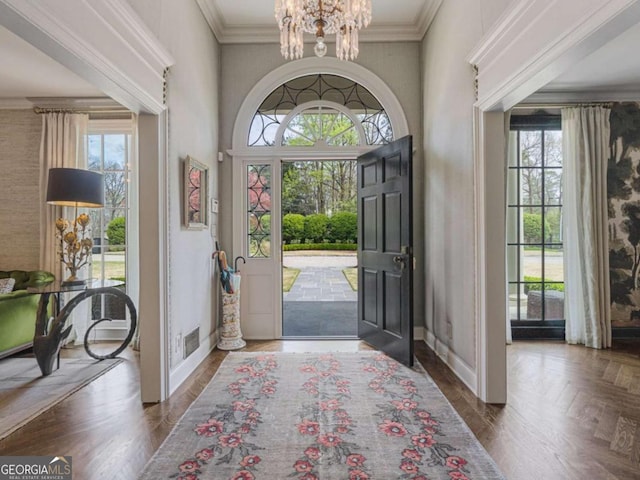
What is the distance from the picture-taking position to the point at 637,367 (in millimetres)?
3355

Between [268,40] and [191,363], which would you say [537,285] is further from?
[268,40]

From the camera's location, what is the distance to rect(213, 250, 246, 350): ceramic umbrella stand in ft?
12.6

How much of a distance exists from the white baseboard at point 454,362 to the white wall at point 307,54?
0.40 meters

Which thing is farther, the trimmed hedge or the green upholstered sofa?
the trimmed hedge

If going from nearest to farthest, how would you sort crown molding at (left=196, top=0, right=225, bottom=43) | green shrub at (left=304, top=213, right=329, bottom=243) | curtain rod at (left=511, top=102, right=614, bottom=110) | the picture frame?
the picture frame, crown molding at (left=196, top=0, right=225, bottom=43), curtain rod at (left=511, top=102, right=614, bottom=110), green shrub at (left=304, top=213, right=329, bottom=243)

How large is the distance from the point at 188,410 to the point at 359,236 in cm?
257

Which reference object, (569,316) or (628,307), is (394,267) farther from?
(628,307)

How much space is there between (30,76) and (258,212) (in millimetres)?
2740

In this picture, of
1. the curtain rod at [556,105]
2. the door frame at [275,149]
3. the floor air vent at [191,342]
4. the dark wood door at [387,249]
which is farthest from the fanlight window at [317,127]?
the floor air vent at [191,342]

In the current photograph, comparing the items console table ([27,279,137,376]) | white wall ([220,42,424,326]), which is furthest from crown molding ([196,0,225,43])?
console table ([27,279,137,376])

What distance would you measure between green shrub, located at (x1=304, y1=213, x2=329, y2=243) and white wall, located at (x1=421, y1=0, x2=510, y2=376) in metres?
7.90

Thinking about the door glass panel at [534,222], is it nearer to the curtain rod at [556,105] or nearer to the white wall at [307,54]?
the curtain rod at [556,105]

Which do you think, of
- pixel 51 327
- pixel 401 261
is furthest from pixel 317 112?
pixel 51 327

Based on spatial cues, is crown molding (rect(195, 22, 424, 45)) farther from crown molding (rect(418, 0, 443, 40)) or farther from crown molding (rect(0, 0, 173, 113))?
crown molding (rect(0, 0, 173, 113))
